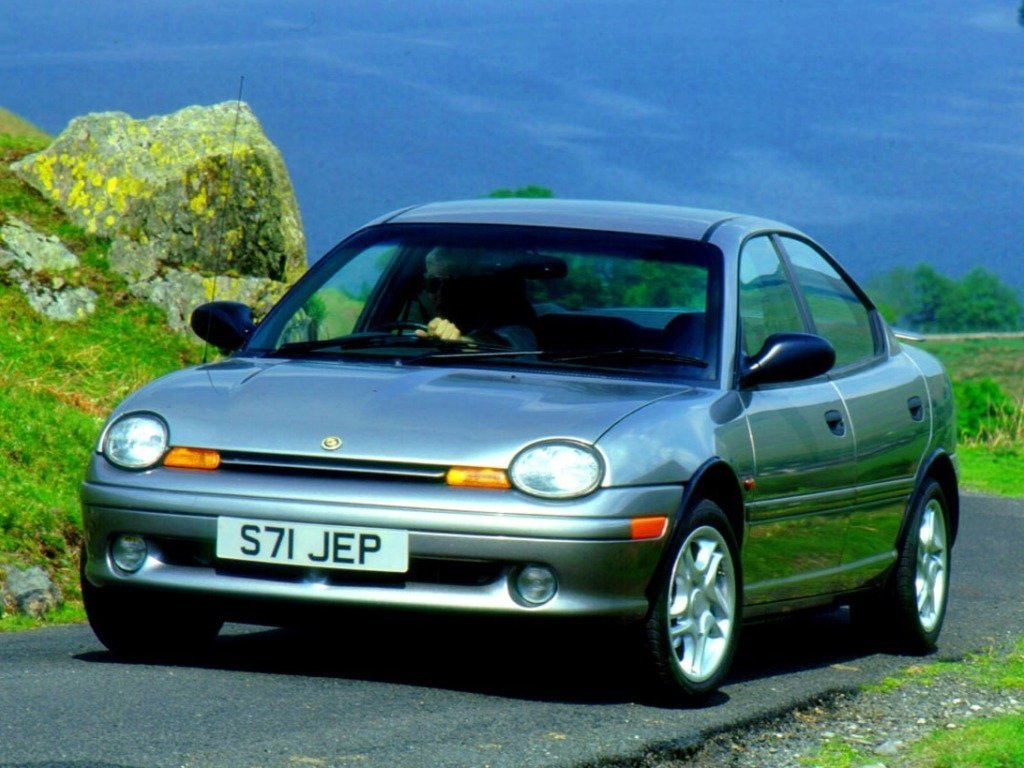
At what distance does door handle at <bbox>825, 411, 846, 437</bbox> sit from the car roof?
2.62 feet

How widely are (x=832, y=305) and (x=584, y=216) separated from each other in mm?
1353

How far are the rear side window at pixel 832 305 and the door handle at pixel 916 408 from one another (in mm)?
265

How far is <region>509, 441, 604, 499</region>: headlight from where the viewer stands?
5.81m

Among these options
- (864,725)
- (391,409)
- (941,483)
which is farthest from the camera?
(941,483)

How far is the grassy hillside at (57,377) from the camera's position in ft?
32.3

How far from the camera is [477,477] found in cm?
580

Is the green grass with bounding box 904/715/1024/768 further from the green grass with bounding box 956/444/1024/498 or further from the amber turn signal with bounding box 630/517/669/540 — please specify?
the green grass with bounding box 956/444/1024/498

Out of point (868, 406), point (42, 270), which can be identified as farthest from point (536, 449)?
point (42, 270)

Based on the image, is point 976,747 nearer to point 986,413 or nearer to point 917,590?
point 917,590

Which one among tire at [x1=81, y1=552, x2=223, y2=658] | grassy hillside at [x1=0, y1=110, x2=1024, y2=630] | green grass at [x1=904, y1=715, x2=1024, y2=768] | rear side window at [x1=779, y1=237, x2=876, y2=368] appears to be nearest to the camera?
green grass at [x1=904, y1=715, x2=1024, y2=768]

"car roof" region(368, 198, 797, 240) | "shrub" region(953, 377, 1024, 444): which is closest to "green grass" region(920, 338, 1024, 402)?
"shrub" region(953, 377, 1024, 444)

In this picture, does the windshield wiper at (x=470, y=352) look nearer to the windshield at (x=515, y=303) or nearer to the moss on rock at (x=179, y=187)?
the windshield at (x=515, y=303)

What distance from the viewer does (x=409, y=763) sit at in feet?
16.7

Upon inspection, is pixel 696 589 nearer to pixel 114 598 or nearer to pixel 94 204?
pixel 114 598
